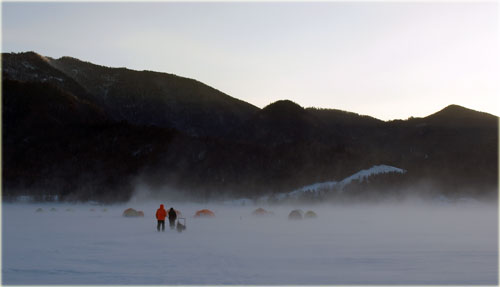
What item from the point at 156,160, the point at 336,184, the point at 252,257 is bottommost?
the point at 252,257

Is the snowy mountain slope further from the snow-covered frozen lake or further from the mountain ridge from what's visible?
the snow-covered frozen lake

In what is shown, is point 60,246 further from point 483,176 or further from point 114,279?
point 483,176

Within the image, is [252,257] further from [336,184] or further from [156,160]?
[156,160]

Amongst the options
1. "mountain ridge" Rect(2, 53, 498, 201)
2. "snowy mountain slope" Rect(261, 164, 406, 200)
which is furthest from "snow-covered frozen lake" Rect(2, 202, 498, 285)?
"mountain ridge" Rect(2, 53, 498, 201)

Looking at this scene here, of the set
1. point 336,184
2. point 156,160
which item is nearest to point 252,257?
point 336,184

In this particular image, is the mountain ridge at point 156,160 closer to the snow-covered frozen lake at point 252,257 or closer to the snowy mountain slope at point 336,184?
the snowy mountain slope at point 336,184

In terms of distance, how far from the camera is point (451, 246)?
86.7 feet

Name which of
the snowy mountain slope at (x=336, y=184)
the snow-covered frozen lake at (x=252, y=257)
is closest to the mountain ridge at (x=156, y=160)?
the snowy mountain slope at (x=336, y=184)

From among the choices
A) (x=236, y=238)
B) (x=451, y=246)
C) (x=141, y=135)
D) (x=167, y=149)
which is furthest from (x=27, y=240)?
(x=141, y=135)

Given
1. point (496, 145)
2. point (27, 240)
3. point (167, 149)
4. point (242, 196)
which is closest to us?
point (27, 240)

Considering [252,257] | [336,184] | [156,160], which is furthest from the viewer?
[156,160]

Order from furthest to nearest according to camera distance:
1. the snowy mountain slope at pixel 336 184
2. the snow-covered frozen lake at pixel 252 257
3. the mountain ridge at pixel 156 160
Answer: the mountain ridge at pixel 156 160 → the snowy mountain slope at pixel 336 184 → the snow-covered frozen lake at pixel 252 257

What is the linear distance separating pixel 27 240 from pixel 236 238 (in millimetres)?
10943

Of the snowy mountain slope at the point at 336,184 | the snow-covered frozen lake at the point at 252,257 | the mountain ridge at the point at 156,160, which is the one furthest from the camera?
the mountain ridge at the point at 156,160
